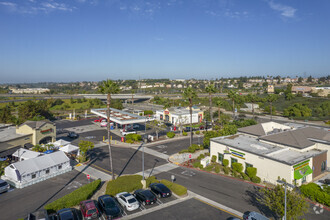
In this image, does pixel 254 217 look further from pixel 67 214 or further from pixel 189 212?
pixel 67 214

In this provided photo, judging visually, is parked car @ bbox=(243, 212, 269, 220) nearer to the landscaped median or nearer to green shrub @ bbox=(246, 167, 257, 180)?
the landscaped median

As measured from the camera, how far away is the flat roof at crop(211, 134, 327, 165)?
29.6 meters

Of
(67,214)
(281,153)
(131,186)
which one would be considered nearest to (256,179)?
(281,153)

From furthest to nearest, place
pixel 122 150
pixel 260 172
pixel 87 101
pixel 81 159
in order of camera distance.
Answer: pixel 87 101, pixel 122 150, pixel 81 159, pixel 260 172

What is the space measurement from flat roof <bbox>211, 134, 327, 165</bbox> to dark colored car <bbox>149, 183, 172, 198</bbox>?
531 inches

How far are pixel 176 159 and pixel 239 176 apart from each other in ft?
37.0

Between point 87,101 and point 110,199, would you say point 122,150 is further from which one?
point 87,101

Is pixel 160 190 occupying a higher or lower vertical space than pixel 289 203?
lower

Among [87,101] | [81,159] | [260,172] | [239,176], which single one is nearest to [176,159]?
[239,176]

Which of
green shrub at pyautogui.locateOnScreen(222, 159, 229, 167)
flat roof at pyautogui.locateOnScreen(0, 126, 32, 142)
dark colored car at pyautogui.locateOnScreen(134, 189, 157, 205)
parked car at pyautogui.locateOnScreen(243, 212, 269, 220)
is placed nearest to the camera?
parked car at pyautogui.locateOnScreen(243, 212, 269, 220)

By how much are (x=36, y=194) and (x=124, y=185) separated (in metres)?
10.8

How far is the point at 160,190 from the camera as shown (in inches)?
1009

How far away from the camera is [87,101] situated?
411 feet

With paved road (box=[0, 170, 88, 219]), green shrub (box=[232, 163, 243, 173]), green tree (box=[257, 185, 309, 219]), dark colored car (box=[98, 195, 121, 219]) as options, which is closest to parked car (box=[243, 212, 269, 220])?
green tree (box=[257, 185, 309, 219])
